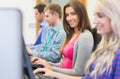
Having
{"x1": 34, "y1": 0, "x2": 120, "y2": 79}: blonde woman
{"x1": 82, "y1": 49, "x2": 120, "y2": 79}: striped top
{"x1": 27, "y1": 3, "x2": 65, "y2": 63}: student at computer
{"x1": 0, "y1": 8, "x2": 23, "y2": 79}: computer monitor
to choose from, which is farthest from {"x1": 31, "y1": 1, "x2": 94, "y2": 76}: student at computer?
{"x1": 0, "y1": 8, "x2": 23, "y2": 79}: computer monitor

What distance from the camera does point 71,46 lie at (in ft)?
5.26

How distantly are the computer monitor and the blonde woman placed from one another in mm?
735

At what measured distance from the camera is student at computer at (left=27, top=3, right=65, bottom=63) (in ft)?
5.98

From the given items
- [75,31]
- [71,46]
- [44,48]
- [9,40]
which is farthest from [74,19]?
[9,40]

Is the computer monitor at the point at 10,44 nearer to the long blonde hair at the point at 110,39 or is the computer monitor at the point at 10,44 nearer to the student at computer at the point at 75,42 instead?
the long blonde hair at the point at 110,39

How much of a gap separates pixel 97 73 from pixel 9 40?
80 cm

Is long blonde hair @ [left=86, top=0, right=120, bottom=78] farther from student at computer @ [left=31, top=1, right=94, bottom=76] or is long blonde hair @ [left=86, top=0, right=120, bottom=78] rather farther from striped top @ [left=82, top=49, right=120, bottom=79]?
student at computer @ [left=31, top=1, right=94, bottom=76]

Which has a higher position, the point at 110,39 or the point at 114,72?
the point at 110,39

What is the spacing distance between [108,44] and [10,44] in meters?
0.84

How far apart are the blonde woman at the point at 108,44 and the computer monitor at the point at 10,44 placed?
2.41 ft

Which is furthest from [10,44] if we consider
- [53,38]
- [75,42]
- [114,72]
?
[53,38]

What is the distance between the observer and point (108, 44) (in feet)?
3.66

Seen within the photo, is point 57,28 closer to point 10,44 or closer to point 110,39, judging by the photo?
point 110,39

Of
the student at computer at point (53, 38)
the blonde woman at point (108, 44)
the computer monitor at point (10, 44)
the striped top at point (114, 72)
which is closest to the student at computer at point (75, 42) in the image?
the student at computer at point (53, 38)
